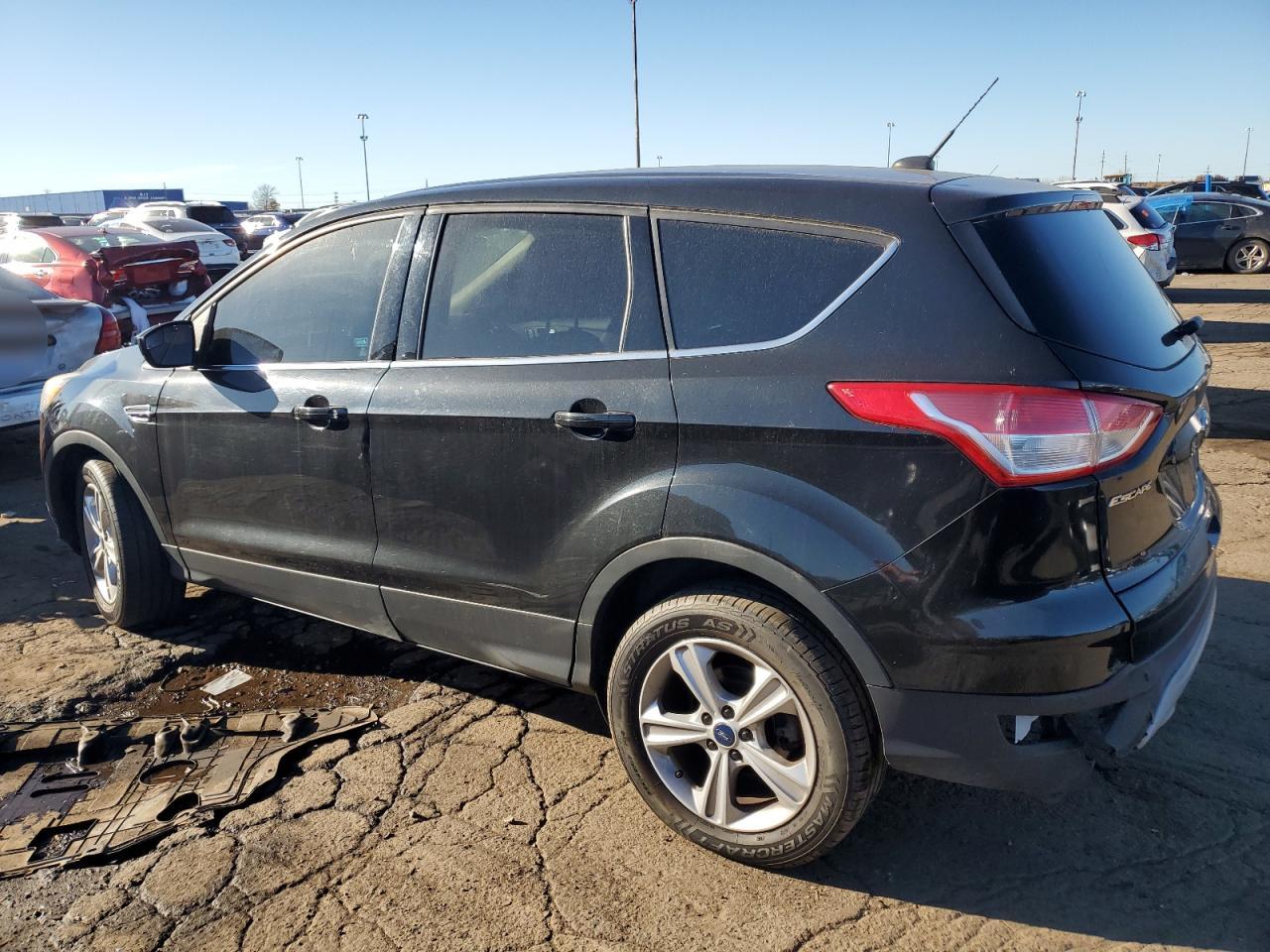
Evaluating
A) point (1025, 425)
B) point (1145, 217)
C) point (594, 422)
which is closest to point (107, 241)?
point (594, 422)

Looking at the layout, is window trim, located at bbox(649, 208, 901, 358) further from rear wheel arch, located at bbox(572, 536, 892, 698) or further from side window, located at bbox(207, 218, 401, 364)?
side window, located at bbox(207, 218, 401, 364)

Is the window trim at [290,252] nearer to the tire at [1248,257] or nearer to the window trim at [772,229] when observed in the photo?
the window trim at [772,229]

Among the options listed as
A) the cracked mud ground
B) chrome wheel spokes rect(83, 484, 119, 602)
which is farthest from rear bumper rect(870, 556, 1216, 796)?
chrome wheel spokes rect(83, 484, 119, 602)

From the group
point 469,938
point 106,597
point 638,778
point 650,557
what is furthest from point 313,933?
point 106,597

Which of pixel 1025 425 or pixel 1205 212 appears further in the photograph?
pixel 1205 212

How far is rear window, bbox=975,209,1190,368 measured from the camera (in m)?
2.29

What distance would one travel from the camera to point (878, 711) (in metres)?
2.37

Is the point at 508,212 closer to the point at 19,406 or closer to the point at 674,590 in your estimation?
the point at 674,590

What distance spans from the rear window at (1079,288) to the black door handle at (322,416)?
6.61ft

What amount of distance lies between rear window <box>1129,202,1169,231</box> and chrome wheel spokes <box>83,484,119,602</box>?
1406 centimetres

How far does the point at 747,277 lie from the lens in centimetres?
257

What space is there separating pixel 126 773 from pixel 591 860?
159 centimetres

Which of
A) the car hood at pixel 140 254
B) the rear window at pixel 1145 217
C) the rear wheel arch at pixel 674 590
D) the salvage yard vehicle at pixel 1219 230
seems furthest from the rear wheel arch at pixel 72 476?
the salvage yard vehicle at pixel 1219 230

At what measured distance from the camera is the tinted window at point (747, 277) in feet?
8.04
